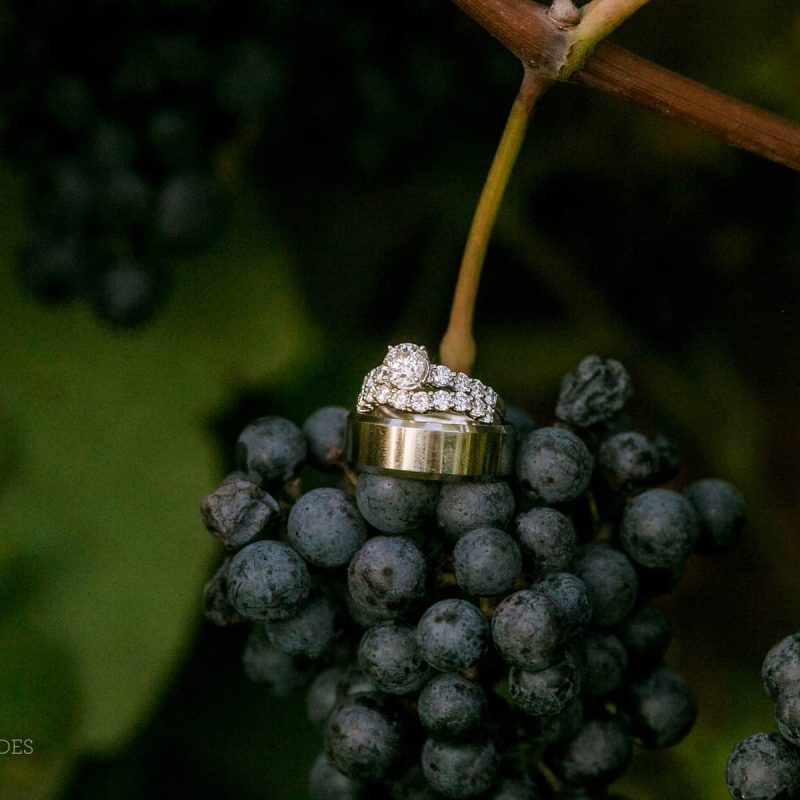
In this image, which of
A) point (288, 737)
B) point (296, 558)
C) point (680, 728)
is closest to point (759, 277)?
point (680, 728)

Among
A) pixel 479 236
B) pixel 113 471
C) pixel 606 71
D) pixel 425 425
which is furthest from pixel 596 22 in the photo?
pixel 113 471

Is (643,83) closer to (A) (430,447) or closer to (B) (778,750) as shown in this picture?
(A) (430,447)

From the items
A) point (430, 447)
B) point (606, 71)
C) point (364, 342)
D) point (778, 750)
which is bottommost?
point (778, 750)

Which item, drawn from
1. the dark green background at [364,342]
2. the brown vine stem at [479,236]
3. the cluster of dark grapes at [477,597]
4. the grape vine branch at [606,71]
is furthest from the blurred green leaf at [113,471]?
the grape vine branch at [606,71]

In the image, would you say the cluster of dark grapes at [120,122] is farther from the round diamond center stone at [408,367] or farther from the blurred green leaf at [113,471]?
the round diamond center stone at [408,367]

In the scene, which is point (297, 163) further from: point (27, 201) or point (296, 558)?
point (296, 558)

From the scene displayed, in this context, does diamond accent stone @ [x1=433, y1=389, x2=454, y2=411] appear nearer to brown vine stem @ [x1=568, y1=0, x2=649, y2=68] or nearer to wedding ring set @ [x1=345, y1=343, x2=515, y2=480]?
wedding ring set @ [x1=345, y1=343, x2=515, y2=480]

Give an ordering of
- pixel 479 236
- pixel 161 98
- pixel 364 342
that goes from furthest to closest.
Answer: pixel 364 342
pixel 161 98
pixel 479 236
